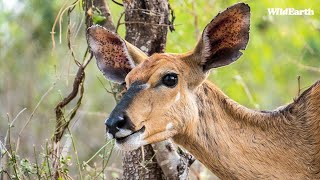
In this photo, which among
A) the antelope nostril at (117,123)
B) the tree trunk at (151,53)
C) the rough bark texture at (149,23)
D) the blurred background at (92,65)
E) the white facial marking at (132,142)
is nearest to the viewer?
the antelope nostril at (117,123)

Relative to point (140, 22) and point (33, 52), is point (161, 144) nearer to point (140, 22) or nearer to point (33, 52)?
point (140, 22)

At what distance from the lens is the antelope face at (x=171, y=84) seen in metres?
6.98

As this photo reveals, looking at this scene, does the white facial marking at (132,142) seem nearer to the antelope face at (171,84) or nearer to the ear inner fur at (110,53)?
the antelope face at (171,84)

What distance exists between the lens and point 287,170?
734cm

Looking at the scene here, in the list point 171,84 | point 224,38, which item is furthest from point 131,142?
point 224,38

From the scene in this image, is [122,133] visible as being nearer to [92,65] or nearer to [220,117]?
[220,117]

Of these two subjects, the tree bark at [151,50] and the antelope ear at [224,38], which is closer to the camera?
the antelope ear at [224,38]

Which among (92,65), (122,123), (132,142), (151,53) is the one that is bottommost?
(92,65)

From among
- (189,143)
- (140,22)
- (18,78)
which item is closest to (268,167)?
(189,143)

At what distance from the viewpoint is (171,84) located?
7.27 metres

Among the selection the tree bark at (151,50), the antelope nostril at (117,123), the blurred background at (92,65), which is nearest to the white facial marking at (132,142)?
the antelope nostril at (117,123)

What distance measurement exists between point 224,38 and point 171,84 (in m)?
0.55

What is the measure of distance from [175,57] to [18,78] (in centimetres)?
906

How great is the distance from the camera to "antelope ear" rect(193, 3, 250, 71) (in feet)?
24.1
